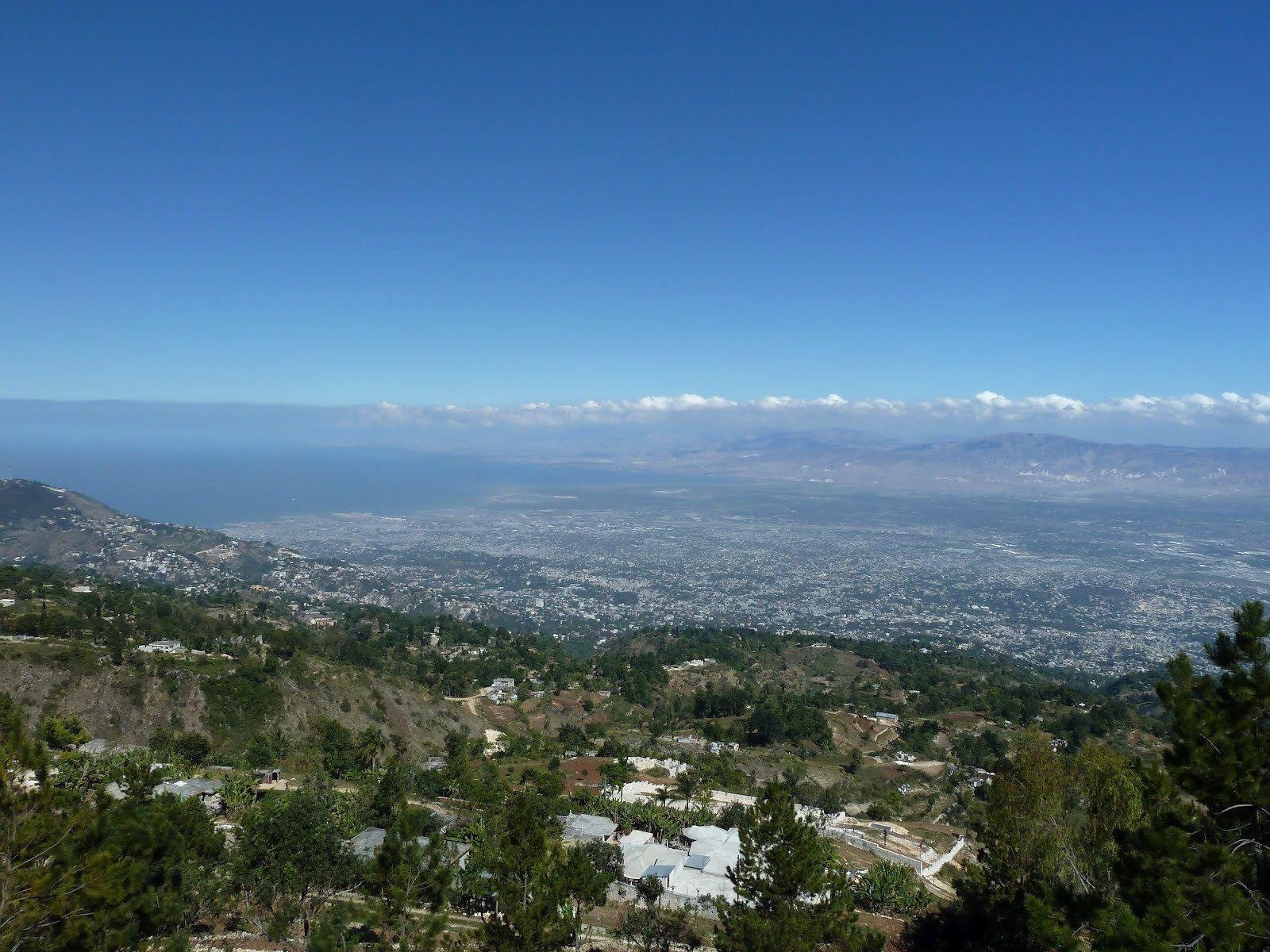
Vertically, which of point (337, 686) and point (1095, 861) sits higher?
point (1095, 861)

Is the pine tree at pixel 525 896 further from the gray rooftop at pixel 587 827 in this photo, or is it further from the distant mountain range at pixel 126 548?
the distant mountain range at pixel 126 548

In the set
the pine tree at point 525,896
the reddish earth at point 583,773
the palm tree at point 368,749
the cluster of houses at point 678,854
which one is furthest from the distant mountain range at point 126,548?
the pine tree at point 525,896

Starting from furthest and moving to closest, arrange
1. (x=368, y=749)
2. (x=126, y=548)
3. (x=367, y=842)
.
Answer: (x=126, y=548) → (x=368, y=749) → (x=367, y=842)

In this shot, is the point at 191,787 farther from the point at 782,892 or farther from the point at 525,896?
the point at 782,892

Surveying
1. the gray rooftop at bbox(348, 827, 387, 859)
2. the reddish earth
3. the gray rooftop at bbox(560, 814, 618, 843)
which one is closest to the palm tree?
the reddish earth

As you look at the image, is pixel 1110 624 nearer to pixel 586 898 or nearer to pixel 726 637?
pixel 726 637

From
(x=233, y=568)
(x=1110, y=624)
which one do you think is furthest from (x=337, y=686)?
(x=1110, y=624)

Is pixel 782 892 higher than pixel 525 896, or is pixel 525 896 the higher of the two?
pixel 782 892

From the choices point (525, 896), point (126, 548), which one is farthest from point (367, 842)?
point (126, 548)
